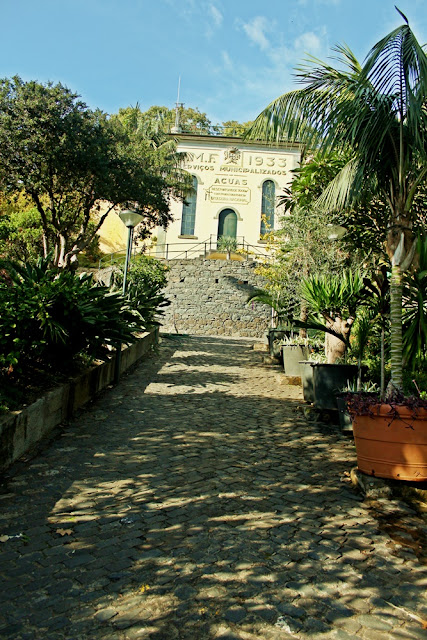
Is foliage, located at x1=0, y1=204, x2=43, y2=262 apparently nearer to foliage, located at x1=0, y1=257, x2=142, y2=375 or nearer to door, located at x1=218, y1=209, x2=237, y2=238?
door, located at x1=218, y1=209, x2=237, y2=238

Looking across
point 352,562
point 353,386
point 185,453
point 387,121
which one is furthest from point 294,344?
point 352,562

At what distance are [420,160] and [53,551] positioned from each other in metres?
4.31

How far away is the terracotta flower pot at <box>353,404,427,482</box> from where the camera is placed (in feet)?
13.5

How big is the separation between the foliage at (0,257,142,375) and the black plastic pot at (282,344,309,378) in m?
4.25

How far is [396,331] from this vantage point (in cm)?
464

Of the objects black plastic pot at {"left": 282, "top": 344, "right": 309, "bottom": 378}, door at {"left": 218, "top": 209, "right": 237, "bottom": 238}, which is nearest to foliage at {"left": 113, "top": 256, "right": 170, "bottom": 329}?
black plastic pot at {"left": 282, "top": 344, "right": 309, "bottom": 378}

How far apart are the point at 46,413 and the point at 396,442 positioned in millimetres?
3514

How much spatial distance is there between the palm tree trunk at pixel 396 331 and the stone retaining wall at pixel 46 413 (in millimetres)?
3326

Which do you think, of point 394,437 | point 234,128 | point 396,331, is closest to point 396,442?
point 394,437

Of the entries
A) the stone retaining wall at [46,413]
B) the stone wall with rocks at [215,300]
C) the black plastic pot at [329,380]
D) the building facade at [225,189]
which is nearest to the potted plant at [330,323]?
the black plastic pot at [329,380]

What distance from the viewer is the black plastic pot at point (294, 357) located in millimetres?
10367

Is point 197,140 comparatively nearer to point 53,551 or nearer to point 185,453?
point 185,453

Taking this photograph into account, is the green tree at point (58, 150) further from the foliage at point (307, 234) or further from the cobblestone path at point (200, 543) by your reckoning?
the cobblestone path at point (200, 543)

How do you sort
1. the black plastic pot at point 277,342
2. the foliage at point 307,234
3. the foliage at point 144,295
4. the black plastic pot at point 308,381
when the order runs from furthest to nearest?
the black plastic pot at point 277,342
the foliage at point 144,295
the foliage at point 307,234
the black plastic pot at point 308,381
